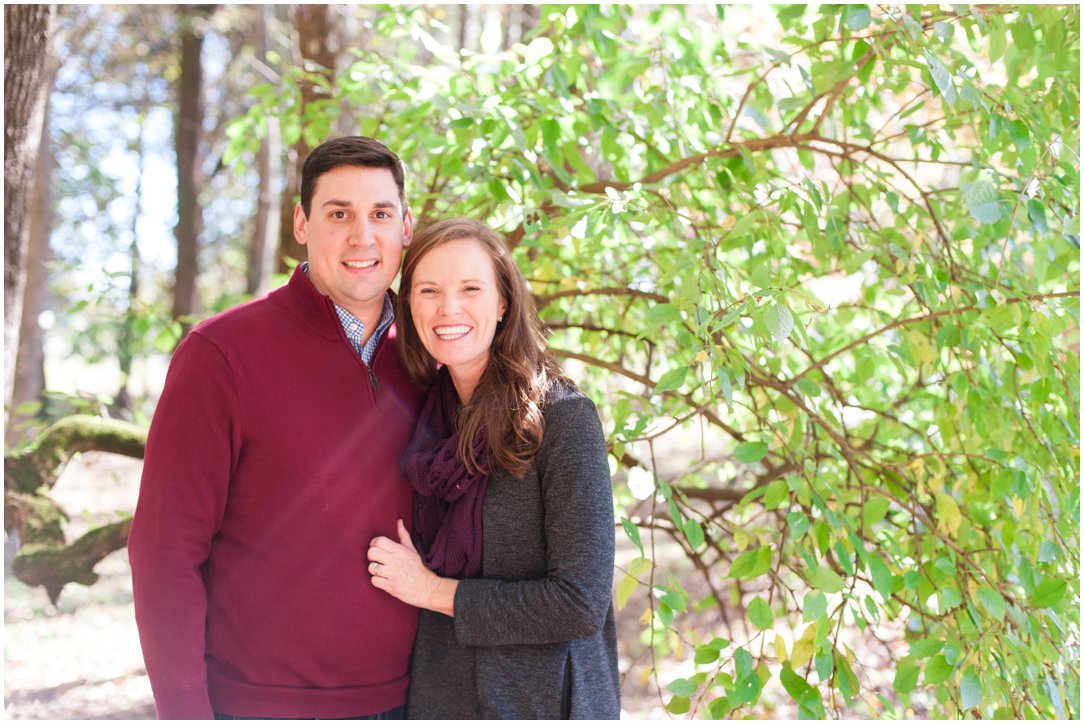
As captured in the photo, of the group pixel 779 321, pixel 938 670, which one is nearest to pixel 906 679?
pixel 938 670

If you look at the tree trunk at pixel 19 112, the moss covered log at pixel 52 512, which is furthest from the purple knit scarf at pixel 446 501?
the tree trunk at pixel 19 112

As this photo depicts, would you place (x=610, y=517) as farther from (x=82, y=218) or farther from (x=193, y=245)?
(x=82, y=218)

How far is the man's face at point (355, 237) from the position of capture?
215cm

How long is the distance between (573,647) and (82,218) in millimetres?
16890

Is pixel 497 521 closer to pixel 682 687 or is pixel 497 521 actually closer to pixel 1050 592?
pixel 682 687

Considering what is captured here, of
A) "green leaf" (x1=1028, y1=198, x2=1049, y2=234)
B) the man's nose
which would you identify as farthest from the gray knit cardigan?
"green leaf" (x1=1028, y1=198, x2=1049, y2=234)

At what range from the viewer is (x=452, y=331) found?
2027mm

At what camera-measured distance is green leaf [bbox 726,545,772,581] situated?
2.17 meters

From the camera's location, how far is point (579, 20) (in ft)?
9.21

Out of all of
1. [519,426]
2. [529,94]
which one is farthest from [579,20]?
[519,426]

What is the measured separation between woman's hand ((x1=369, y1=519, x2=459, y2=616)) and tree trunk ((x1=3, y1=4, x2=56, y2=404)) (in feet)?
7.59

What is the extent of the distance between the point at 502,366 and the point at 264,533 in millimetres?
658

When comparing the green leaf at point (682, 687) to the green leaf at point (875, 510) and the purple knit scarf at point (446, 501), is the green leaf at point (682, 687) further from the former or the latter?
the green leaf at point (875, 510)

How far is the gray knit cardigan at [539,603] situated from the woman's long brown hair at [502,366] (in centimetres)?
Result: 5
